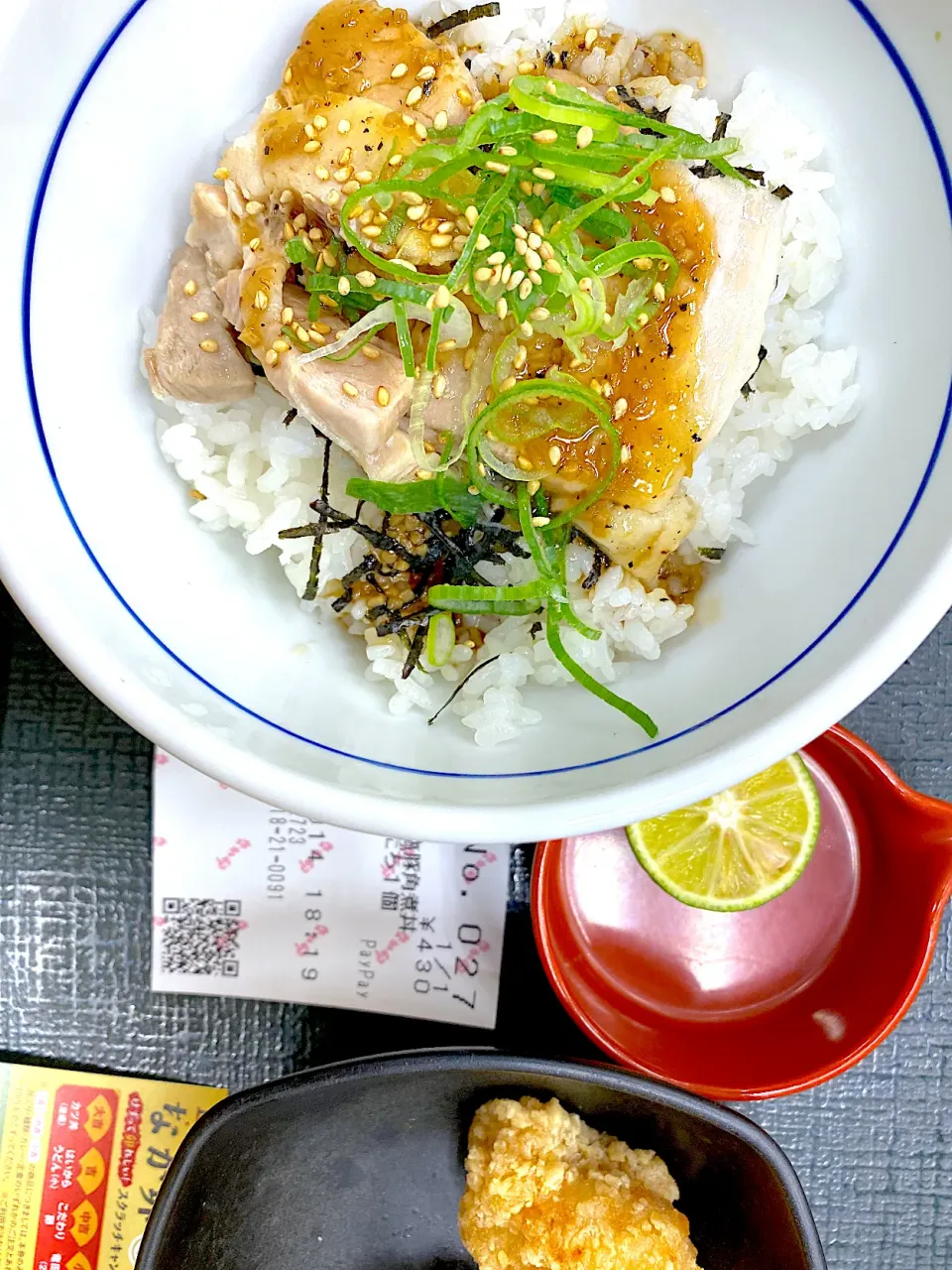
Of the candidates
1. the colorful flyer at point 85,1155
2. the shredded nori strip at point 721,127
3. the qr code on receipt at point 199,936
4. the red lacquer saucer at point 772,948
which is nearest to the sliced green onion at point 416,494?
the shredded nori strip at point 721,127

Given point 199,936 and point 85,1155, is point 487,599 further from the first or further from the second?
point 85,1155

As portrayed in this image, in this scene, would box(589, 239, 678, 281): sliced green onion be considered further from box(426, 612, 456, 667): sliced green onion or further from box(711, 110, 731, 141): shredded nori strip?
box(426, 612, 456, 667): sliced green onion

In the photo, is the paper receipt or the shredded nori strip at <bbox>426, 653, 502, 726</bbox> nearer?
the shredded nori strip at <bbox>426, 653, 502, 726</bbox>

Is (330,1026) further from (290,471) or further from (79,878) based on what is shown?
(290,471)

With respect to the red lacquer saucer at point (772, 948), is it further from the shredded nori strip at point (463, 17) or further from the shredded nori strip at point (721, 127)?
the shredded nori strip at point (463, 17)

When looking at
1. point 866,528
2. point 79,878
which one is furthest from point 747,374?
point 79,878

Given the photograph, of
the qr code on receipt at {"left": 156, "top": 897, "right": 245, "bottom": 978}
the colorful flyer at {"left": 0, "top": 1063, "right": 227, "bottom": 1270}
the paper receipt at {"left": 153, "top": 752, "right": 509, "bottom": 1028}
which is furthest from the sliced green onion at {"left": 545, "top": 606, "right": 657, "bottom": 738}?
the colorful flyer at {"left": 0, "top": 1063, "right": 227, "bottom": 1270}
